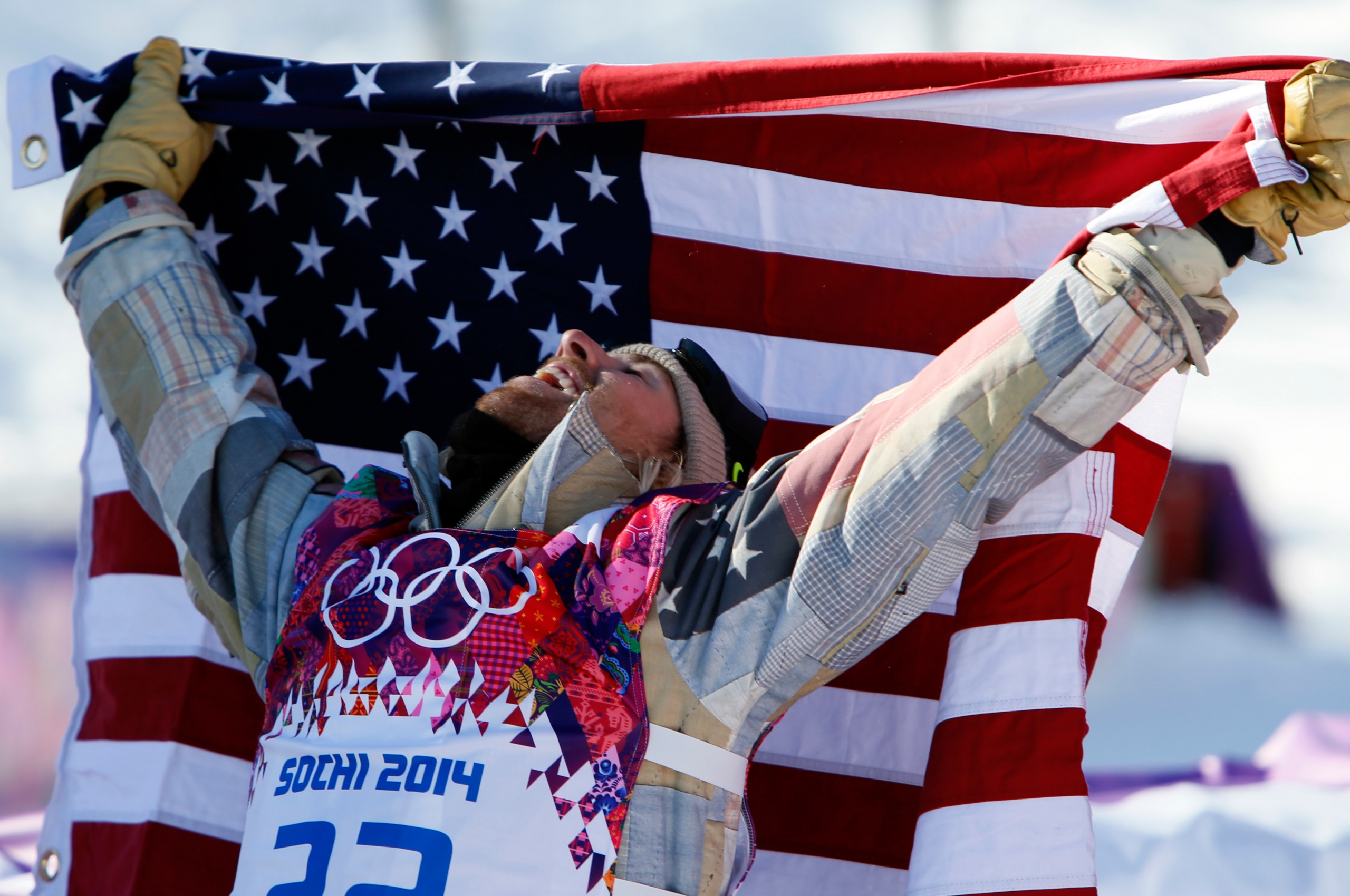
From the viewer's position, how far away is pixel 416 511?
74.1 inches

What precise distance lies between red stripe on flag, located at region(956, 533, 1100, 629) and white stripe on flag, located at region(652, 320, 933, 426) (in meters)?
0.51

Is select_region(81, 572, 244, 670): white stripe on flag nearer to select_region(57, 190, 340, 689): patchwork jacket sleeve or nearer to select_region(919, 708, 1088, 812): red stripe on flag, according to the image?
select_region(57, 190, 340, 689): patchwork jacket sleeve

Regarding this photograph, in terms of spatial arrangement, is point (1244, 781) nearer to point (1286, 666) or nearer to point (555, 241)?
point (1286, 666)

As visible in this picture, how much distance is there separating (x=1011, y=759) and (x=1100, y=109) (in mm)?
1088

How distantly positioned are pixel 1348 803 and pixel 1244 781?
0.73 feet

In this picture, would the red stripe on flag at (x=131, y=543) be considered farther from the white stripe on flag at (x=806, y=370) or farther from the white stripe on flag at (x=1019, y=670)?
the white stripe on flag at (x=1019, y=670)

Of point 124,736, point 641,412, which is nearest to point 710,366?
point 641,412

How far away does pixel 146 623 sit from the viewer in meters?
2.39

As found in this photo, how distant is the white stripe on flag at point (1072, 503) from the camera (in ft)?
5.58

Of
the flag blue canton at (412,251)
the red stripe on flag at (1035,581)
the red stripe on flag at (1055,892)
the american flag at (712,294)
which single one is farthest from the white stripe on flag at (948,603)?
the flag blue canton at (412,251)

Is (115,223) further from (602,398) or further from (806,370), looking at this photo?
(806,370)

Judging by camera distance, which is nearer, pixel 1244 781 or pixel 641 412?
pixel 641 412

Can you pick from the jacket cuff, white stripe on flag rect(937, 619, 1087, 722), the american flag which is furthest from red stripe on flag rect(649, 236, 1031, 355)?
the jacket cuff

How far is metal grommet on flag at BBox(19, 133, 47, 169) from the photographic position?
218 cm
